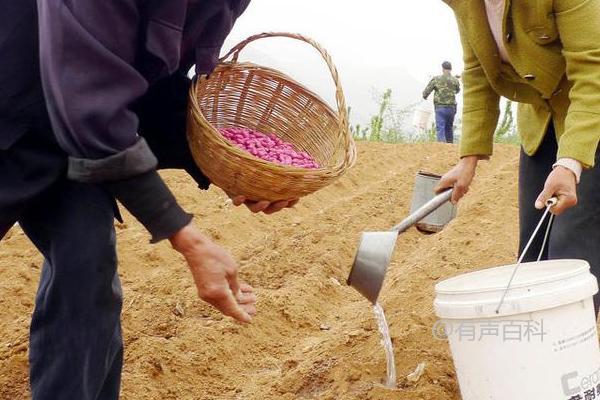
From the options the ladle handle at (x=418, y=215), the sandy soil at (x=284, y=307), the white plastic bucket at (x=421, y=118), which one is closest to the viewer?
the ladle handle at (x=418, y=215)

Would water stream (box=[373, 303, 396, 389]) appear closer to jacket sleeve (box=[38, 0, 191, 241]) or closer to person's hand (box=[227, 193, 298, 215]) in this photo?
person's hand (box=[227, 193, 298, 215])

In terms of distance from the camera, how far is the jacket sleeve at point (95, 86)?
4.32 ft

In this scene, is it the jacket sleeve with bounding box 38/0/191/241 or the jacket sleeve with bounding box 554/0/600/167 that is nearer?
the jacket sleeve with bounding box 38/0/191/241

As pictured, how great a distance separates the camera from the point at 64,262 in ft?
4.97

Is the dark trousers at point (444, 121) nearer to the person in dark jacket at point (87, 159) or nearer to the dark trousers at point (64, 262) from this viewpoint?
the person in dark jacket at point (87, 159)

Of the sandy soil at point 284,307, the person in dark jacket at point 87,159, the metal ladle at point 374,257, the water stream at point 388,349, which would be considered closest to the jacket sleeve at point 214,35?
the person in dark jacket at point 87,159

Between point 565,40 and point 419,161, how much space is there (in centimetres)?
554

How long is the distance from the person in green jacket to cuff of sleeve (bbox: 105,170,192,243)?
954 mm

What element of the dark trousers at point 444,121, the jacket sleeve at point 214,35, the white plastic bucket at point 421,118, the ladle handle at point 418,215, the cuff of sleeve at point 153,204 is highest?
the jacket sleeve at point 214,35

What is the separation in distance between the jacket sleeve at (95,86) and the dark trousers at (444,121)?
1019 cm

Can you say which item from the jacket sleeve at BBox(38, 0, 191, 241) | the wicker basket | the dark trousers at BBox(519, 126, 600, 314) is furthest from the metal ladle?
the jacket sleeve at BBox(38, 0, 191, 241)

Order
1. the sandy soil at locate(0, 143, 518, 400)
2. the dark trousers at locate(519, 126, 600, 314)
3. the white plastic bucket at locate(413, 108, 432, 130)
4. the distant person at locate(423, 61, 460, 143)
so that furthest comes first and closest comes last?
the white plastic bucket at locate(413, 108, 432, 130) < the distant person at locate(423, 61, 460, 143) < the sandy soil at locate(0, 143, 518, 400) < the dark trousers at locate(519, 126, 600, 314)

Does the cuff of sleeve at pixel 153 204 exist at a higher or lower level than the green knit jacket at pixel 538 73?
lower

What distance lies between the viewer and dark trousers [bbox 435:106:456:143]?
37.0 ft
